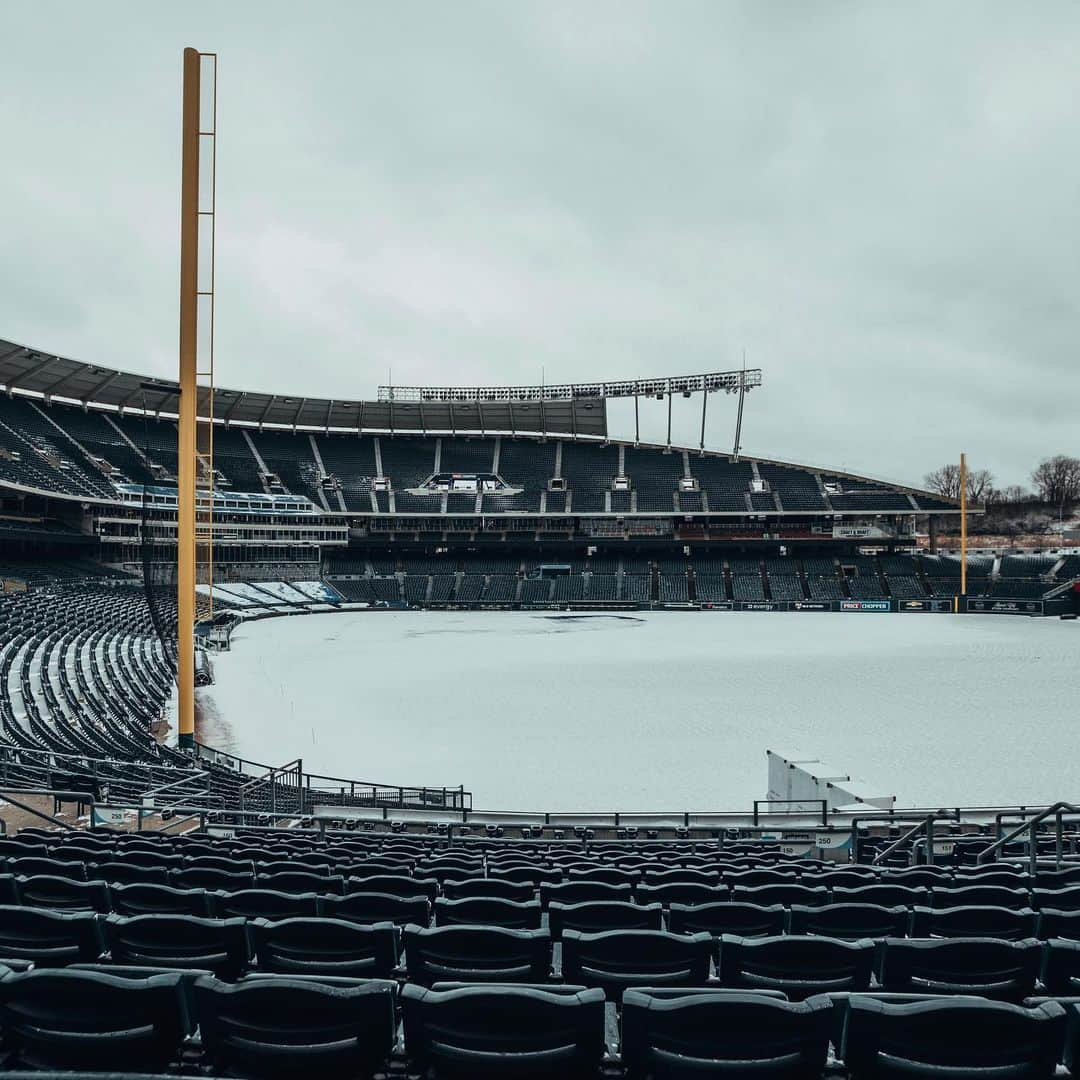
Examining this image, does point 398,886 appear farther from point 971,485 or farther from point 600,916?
point 971,485

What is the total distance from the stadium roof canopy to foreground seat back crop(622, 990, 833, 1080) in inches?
2760

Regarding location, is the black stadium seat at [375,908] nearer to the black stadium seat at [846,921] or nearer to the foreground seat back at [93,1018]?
the foreground seat back at [93,1018]

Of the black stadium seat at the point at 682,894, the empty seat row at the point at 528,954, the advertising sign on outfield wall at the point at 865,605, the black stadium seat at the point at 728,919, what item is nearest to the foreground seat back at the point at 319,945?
the empty seat row at the point at 528,954

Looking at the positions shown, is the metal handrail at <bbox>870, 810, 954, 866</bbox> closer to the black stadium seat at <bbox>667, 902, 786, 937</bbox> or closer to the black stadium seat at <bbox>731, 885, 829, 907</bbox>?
the black stadium seat at <bbox>731, 885, 829, 907</bbox>

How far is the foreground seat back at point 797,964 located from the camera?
3627 millimetres

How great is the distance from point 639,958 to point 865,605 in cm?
6392

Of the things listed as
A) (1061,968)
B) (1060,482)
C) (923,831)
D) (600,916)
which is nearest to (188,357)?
(600,916)

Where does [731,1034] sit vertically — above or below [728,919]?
above

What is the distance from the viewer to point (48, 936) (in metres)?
3.95

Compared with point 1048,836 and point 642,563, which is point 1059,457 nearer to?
point 642,563

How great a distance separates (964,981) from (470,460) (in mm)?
77653

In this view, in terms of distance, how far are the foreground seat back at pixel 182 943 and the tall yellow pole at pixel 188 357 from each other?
1373 cm

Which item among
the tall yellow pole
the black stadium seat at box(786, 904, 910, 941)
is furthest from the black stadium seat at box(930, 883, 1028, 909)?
the tall yellow pole

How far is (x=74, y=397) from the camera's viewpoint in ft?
218
